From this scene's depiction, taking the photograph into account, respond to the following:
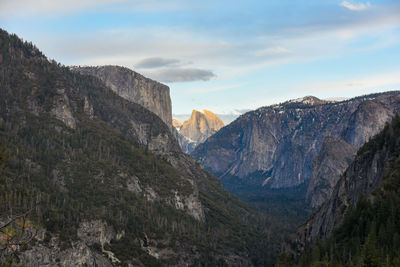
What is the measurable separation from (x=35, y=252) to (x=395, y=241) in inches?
4645

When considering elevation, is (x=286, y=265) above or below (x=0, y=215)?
below

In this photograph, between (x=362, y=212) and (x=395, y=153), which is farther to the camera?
(x=395, y=153)

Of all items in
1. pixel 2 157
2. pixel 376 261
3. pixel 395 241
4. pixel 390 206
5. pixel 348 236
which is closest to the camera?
pixel 2 157

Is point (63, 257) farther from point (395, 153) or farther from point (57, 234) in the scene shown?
point (395, 153)

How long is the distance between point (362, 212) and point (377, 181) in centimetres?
2641

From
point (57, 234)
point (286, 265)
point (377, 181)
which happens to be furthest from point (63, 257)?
point (377, 181)

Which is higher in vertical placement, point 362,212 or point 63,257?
point 362,212

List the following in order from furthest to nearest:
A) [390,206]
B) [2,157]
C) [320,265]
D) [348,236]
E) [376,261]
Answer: [348,236] → [390,206] → [320,265] → [376,261] → [2,157]

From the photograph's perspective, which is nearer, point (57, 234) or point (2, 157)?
point (2, 157)

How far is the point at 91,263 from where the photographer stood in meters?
197

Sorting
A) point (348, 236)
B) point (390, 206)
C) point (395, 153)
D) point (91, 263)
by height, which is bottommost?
point (91, 263)

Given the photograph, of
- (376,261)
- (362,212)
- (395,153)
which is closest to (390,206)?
(362,212)

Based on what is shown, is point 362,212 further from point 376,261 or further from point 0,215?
point 0,215

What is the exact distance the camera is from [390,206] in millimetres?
162250
